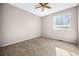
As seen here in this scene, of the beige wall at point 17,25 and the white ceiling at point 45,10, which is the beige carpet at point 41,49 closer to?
the beige wall at point 17,25

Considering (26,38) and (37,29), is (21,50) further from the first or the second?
(37,29)

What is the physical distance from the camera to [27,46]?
204 cm

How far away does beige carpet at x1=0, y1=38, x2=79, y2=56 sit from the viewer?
1.84 m

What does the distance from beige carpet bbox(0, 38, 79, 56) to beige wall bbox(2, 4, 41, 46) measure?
166mm

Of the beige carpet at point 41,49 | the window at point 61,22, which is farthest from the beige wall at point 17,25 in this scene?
the window at point 61,22

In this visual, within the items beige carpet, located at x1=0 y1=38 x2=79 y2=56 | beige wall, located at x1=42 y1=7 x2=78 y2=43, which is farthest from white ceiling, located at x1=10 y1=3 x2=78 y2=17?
beige carpet, located at x1=0 y1=38 x2=79 y2=56

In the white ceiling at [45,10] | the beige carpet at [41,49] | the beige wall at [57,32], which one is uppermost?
the white ceiling at [45,10]

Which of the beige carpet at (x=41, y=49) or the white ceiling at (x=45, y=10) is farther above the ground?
the white ceiling at (x=45, y=10)

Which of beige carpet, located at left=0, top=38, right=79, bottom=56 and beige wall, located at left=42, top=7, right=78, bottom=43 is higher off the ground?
beige wall, located at left=42, top=7, right=78, bottom=43

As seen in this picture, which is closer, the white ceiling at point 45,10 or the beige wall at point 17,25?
the white ceiling at point 45,10

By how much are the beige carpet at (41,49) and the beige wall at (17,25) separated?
0.55ft

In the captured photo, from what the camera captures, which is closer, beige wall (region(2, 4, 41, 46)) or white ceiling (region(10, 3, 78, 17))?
white ceiling (region(10, 3, 78, 17))

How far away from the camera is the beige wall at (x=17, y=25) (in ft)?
6.58

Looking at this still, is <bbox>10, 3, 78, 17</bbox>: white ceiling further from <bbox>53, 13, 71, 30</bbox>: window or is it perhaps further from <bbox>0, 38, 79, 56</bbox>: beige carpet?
<bbox>0, 38, 79, 56</bbox>: beige carpet
